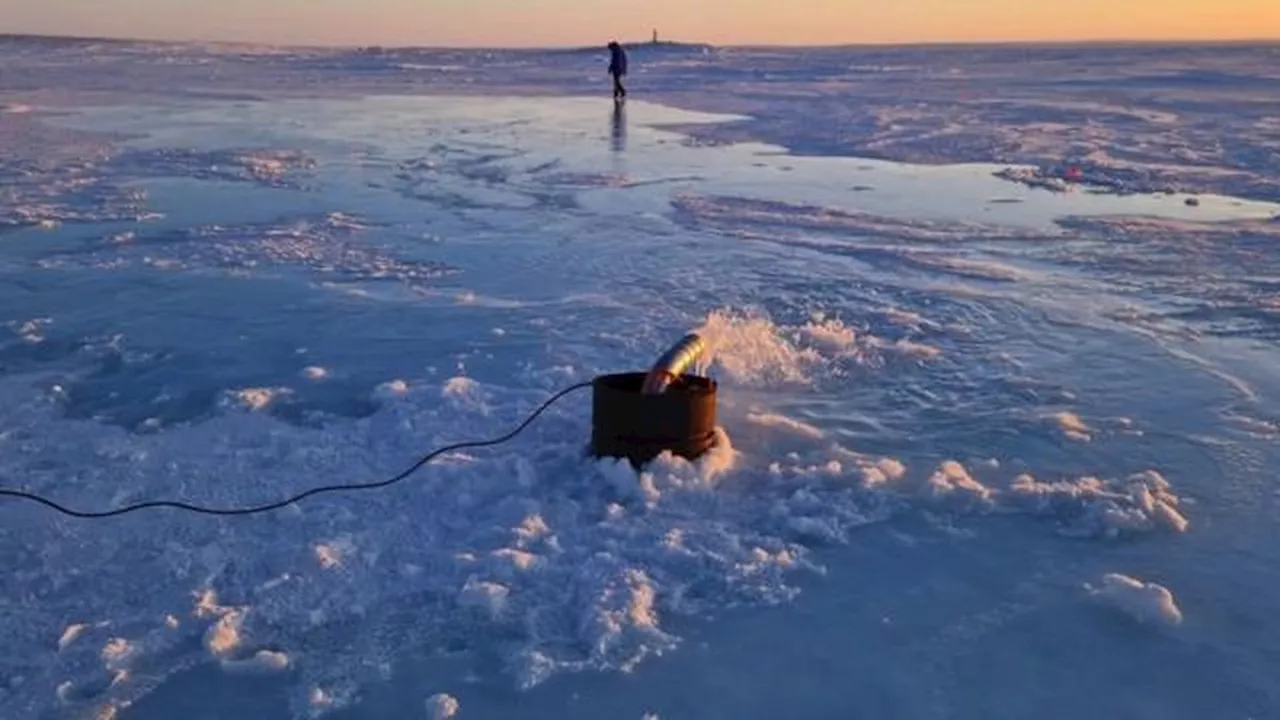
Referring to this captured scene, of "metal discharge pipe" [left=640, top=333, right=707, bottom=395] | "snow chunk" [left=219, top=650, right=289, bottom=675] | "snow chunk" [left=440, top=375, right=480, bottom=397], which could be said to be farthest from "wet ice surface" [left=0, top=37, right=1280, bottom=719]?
"metal discharge pipe" [left=640, top=333, right=707, bottom=395]

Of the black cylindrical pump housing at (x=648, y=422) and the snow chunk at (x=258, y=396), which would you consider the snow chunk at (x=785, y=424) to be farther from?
the snow chunk at (x=258, y=396)

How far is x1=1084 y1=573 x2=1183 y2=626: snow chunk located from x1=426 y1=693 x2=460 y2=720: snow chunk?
7.23ft

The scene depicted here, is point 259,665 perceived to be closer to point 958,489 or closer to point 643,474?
point 643,474

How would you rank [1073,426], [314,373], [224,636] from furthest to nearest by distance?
[314,373] < [1073,426] < [224,636]

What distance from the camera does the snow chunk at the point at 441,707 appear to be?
136 inches

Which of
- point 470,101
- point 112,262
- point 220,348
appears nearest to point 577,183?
point 112,262

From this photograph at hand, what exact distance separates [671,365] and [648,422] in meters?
0.27

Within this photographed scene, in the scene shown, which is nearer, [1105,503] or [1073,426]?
[1105,503]

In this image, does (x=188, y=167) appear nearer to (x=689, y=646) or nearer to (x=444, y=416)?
(x=444, y=416)

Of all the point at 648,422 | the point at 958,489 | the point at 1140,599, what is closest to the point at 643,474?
the point at 648,422

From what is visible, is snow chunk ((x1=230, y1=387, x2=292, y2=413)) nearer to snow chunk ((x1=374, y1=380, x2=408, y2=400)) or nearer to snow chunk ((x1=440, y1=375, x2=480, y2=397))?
snow chunk ((x1=374, y1=380, x2=408, y2=400))

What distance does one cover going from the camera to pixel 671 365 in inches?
202

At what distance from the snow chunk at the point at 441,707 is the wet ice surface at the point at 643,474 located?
18mm

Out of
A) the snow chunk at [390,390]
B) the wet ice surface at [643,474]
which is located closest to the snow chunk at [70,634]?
the wet ice surface at [643,474]
